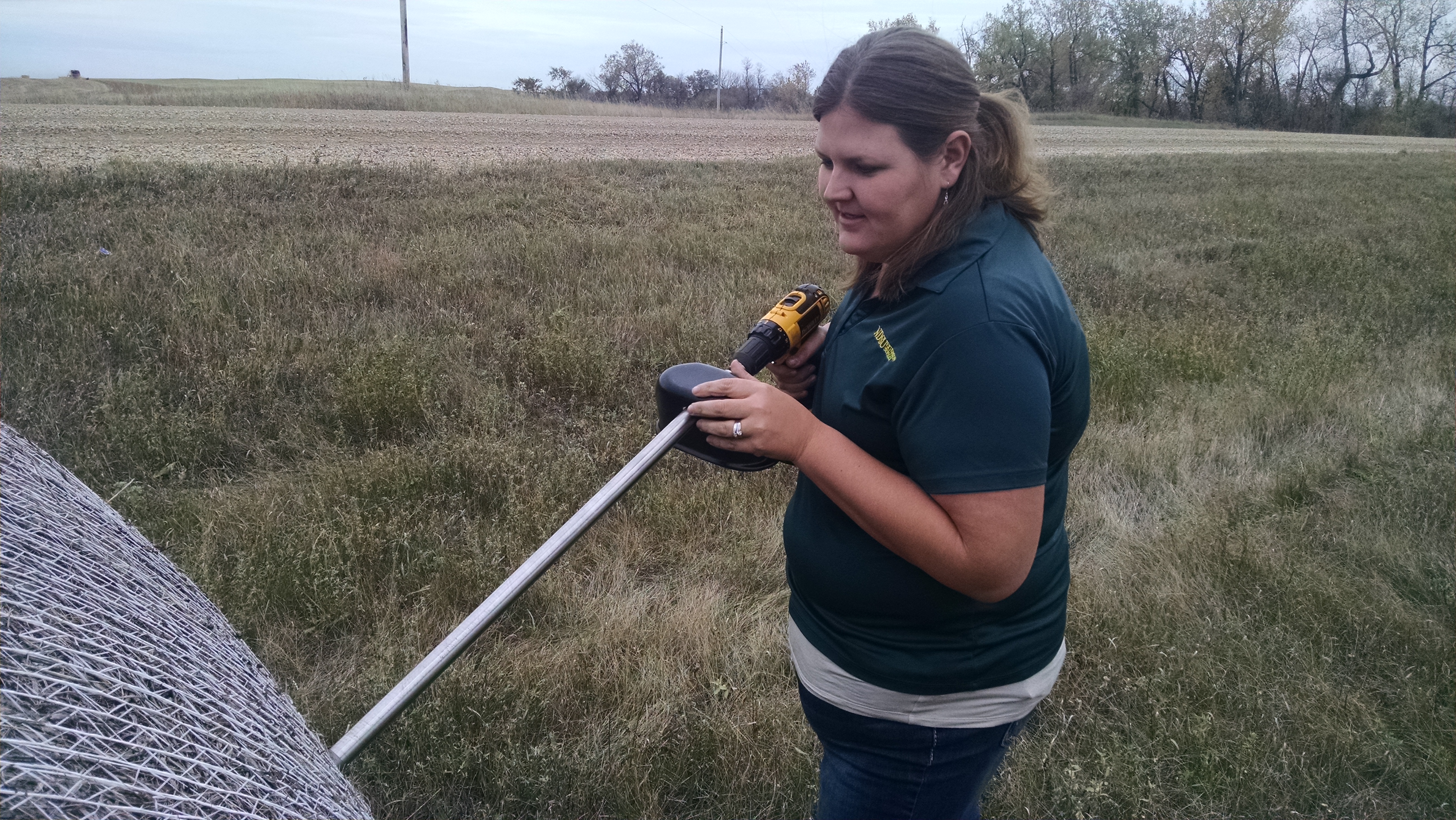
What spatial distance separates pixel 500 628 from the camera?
319 centimetres

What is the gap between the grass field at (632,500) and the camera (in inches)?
104

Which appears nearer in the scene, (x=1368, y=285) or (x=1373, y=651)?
(x=1373, y=651)

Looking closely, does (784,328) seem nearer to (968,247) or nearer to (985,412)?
(968,247)

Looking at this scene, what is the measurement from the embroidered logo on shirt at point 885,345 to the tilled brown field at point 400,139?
33.4 feet

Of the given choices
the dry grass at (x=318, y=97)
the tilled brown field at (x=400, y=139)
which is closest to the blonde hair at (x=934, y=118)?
the tilled brown field at (x=400, y=139)

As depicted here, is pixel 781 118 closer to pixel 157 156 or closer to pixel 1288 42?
pixel 1288 42

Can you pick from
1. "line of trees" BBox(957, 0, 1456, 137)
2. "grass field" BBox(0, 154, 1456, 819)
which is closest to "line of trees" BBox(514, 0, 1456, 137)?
"line of trees" BBox(957, 0, 1456, 137)

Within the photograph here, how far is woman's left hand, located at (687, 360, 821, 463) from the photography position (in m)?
1.40

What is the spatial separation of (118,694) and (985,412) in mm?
1179

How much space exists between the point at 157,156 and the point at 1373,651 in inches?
496

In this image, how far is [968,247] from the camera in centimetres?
136

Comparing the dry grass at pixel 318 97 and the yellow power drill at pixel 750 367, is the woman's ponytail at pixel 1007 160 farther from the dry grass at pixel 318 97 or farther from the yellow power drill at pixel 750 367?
the dry grass at pixel 318 97

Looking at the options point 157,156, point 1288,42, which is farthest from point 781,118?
point 157,156

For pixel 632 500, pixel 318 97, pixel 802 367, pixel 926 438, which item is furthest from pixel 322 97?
pixel 926 438
